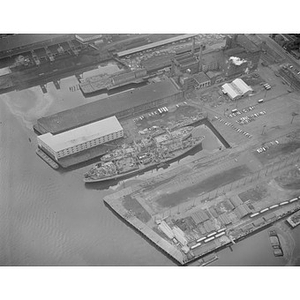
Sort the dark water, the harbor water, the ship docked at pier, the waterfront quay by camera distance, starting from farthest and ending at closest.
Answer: the ship docked at pier < the waterfront quay < the harbor water < the dark water

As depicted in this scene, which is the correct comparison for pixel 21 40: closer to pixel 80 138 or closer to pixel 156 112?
pixel 80 138

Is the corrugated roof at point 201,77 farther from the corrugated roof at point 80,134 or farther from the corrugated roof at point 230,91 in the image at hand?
the corrugated roof at point 80,134

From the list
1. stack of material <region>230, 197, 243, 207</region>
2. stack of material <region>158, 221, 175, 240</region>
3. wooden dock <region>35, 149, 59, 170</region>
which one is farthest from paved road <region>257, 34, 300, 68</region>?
wooden dock <region>35, 149, 59, 170</region>

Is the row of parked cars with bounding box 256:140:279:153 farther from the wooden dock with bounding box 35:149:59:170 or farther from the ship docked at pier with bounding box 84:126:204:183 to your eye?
the wooden dock with bounding box 35:149:59:170

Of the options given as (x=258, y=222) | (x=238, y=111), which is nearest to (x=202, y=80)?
(x=238, y=111)

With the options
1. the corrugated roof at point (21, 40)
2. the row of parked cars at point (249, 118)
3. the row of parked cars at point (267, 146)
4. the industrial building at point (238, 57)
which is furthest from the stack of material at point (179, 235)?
the corrugated roof at point (21, 40)

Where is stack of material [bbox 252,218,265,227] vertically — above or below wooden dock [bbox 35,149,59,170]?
below
